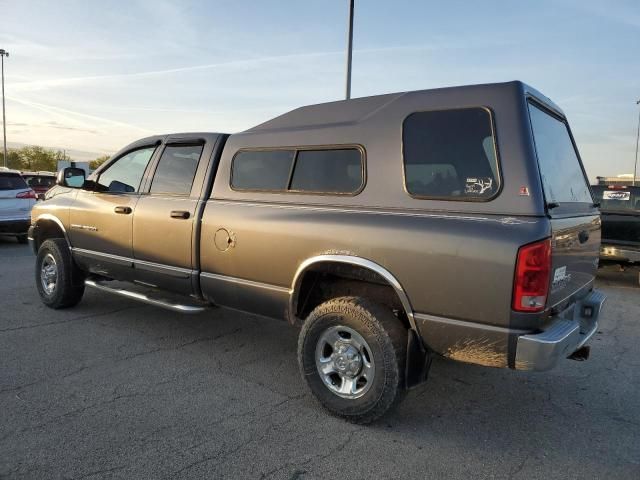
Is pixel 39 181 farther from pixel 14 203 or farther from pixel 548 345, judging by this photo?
pixel 548 345

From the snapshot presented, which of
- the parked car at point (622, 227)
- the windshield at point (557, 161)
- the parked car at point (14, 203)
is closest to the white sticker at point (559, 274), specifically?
the windshield at point (557, 161)

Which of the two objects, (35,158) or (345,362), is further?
(35,158)

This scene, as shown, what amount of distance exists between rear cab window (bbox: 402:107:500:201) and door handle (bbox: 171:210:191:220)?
200cm

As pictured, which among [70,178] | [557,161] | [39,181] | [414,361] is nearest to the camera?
[414,361]

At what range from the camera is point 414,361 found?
3.24 meters

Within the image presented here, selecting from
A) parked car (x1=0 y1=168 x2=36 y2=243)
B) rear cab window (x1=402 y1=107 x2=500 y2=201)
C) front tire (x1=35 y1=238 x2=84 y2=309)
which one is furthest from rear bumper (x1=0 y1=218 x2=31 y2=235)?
rear cab window (x1=402 y1=107 x2=500 y2=201)

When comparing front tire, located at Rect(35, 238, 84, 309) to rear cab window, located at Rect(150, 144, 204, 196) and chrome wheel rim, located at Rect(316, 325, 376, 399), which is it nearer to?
rear cab window, located at Rect(150, 144, 204, 196)

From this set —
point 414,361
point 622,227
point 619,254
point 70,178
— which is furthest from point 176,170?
point 622,227

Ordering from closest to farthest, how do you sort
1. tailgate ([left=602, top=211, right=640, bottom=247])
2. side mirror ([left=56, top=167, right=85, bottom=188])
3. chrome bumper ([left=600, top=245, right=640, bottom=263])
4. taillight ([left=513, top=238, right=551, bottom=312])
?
taillight ([left=513, top=238, right=551, bottom=312]) → side mirror ([left=56, top=167, right=85, bottom=188]) → chrome bumper ([left=600, top=245, right=640, bottom=263]) → tailgate ([left=602, top=211, right=640, bottom=247])

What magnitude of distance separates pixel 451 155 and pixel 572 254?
98cm

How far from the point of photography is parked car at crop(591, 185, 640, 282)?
26.0 ft

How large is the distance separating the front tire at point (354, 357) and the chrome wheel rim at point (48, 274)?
371 centimetres

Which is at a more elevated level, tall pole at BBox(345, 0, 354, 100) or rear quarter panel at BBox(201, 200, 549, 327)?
tall pole at BBox(345, 0, 354, 100)

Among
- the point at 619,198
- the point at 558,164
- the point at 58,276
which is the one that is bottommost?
the point at 58,276
